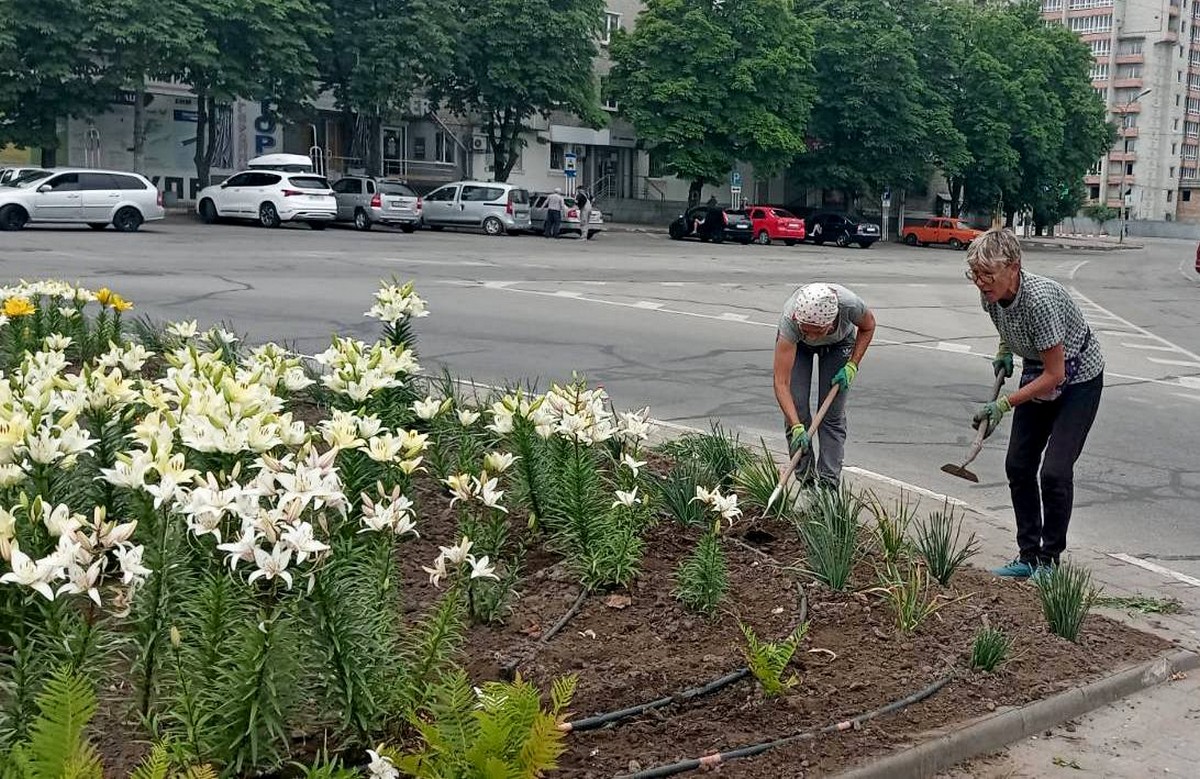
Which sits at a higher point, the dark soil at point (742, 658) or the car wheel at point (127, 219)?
the car wheel at point (127, 219)

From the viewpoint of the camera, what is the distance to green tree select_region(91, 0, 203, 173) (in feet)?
124

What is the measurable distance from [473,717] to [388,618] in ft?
2.39

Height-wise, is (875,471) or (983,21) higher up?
(983,21)

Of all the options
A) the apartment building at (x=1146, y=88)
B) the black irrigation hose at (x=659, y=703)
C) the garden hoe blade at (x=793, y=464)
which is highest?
the apartment building at (x=1146, y=88)

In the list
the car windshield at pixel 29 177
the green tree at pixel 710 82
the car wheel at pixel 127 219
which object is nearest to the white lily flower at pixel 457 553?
the car wheel at pixel 127 219

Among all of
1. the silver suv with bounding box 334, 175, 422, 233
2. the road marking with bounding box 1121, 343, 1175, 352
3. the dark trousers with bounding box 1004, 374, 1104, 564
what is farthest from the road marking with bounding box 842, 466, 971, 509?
the silver suv with bounding box 334, 175, 422, 233

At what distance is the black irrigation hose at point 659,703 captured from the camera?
3943 mm

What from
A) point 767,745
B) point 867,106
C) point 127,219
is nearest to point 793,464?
point 767,745

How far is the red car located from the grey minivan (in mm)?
10833

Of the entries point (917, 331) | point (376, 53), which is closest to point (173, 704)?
point (917, 331)

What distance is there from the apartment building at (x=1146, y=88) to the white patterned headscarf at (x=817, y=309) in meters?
135

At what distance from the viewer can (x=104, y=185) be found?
3259 cm

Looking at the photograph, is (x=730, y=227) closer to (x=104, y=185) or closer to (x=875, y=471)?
(x=104, y=185)

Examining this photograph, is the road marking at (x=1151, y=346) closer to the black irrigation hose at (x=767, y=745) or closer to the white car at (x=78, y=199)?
the black irrigation hose at (x=767, y=745)
